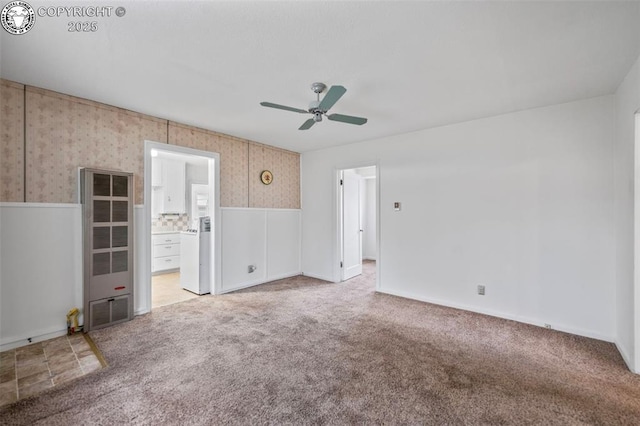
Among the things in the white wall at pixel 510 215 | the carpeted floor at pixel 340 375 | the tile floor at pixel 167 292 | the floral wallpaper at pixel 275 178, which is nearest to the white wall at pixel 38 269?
the carpeted floor at pixel 340 375

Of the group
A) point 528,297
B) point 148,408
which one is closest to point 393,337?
point 528,297

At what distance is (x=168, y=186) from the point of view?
19.2 feet

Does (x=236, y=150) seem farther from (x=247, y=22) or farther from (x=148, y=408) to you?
(x=148, y=408)

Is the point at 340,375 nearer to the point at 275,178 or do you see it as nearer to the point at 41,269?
the point at 41,269

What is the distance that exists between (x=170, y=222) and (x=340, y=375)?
5342 millimetres

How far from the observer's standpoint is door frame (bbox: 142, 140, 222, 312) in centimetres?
349

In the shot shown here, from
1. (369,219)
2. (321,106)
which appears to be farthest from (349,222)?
(321,106)

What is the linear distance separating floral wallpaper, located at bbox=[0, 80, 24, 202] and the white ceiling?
17 centimetres

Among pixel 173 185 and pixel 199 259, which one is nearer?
pixel 199 259

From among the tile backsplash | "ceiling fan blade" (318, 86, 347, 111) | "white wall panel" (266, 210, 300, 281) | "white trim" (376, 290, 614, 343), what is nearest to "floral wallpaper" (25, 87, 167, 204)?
"white wall panel" (266, 210, 300, 281)

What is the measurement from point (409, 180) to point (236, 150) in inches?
112

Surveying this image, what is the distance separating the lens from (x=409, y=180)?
4.20 meters

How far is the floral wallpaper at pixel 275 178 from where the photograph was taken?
490 cm

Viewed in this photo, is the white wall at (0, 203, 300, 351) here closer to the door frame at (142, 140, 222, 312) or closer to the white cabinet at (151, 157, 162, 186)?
the door frame at (142, 140, 222, 312)
